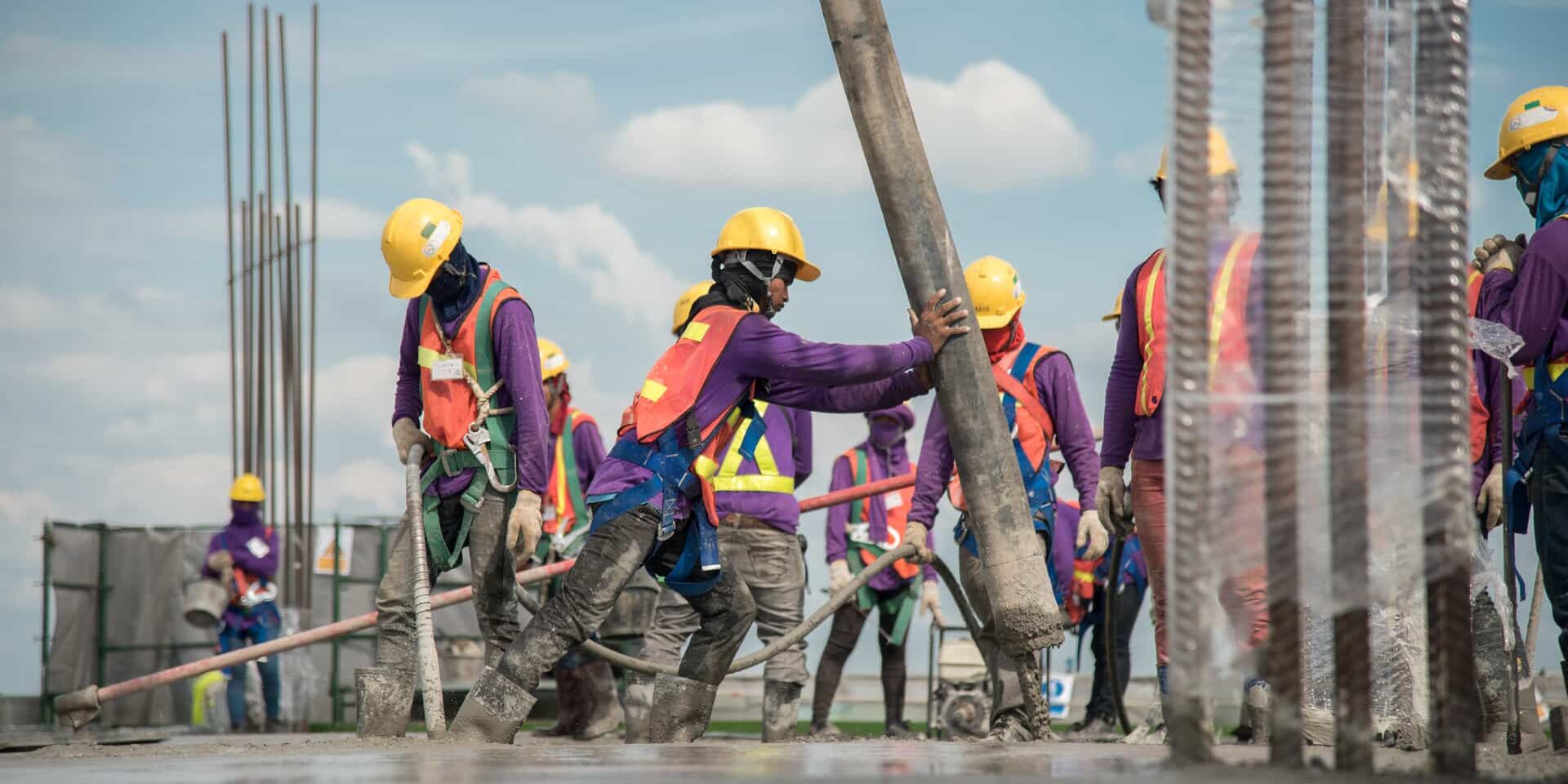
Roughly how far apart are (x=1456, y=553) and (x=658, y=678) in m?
3.89

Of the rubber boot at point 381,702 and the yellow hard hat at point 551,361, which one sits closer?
the rubber boot at point 381,702

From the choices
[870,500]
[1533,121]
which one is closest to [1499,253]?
[1533,121]

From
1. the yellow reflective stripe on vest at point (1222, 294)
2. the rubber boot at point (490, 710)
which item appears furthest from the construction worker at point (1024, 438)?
the yellow reflective stripe on vest at point (1222, 294)

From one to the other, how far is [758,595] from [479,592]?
2122 millimetres

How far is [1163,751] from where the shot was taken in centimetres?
486

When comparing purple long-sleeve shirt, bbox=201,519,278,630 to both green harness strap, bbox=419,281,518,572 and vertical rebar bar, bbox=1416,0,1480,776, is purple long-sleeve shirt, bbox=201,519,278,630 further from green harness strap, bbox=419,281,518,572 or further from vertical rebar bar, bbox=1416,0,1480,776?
vertical rebar bar, bbox=1416,0,1480,776

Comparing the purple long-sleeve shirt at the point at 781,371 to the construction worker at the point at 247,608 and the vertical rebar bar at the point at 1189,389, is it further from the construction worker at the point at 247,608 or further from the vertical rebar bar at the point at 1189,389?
the construction worker at the point at 247,608

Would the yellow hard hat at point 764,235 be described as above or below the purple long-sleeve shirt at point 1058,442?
above

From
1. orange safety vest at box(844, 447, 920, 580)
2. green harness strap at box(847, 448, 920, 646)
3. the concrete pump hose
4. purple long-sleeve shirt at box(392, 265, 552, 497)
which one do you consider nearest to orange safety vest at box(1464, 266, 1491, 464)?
the concrete pump hose

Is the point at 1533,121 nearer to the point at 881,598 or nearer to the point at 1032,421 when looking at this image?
the point at 1032,421

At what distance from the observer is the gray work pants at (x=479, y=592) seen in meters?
6.98

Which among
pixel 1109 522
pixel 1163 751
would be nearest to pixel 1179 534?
pixel 1163 751

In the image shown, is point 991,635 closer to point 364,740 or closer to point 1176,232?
point 364,740

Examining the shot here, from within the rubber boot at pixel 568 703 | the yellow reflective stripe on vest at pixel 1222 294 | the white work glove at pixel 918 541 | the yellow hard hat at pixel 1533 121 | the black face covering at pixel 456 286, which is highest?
the yellow hard hat at pixel 1533 121
